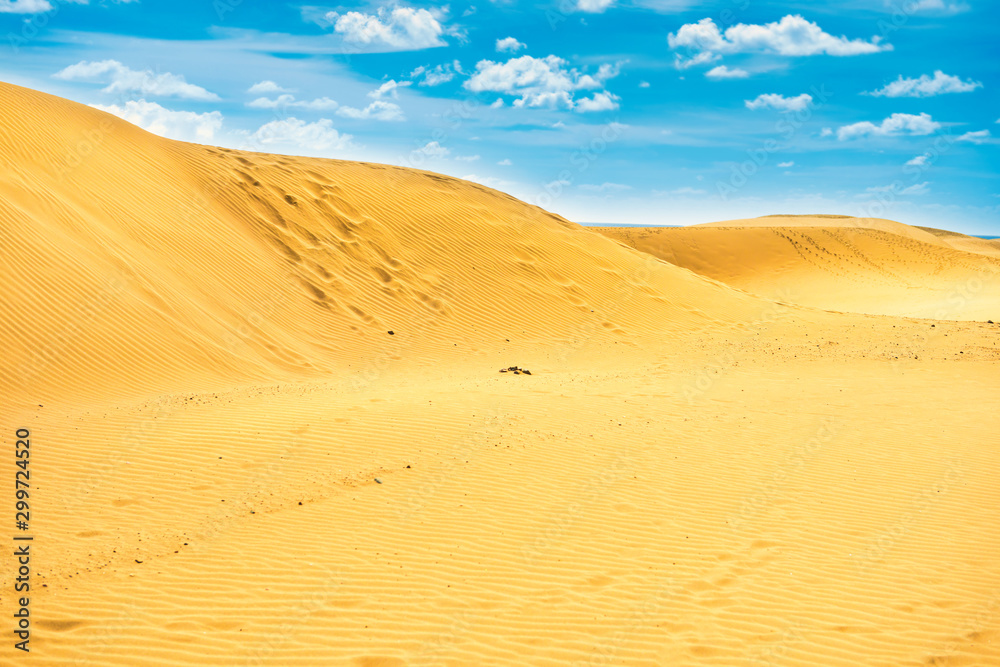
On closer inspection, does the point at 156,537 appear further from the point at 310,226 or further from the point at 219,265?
the point at 310,226

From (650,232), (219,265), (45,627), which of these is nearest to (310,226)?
(219,265)

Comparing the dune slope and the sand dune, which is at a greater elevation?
the sand dune

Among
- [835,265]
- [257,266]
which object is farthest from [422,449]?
[835,265]

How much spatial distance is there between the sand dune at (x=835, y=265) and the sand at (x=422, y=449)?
49.4ft

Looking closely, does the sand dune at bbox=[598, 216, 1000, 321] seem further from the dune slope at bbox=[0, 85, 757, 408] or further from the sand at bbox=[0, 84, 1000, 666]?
the sand at bbox=[0, 84, 1000, 666]

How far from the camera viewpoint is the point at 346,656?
4.46 meters

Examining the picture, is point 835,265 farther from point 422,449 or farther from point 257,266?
point 422,449

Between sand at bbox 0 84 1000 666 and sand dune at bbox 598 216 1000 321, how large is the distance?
49.4 ft

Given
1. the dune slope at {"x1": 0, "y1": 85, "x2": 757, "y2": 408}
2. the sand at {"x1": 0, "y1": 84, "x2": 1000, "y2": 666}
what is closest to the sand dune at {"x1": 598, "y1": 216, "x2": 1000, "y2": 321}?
the dune slope at {"x1": 0, "y1": 85, "x2": 757, "y2": 408}

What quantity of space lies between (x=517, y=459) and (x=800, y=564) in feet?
11.1

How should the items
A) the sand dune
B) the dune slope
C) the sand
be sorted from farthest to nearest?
the sand dune → the dune slope → the sand

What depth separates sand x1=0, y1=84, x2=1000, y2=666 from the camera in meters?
4.87

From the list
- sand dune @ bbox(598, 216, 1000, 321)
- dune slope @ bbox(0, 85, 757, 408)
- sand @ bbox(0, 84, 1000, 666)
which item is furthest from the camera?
sand dune @ bbox(598, 216, 1000, 321)

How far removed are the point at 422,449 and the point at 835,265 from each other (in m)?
39.7
